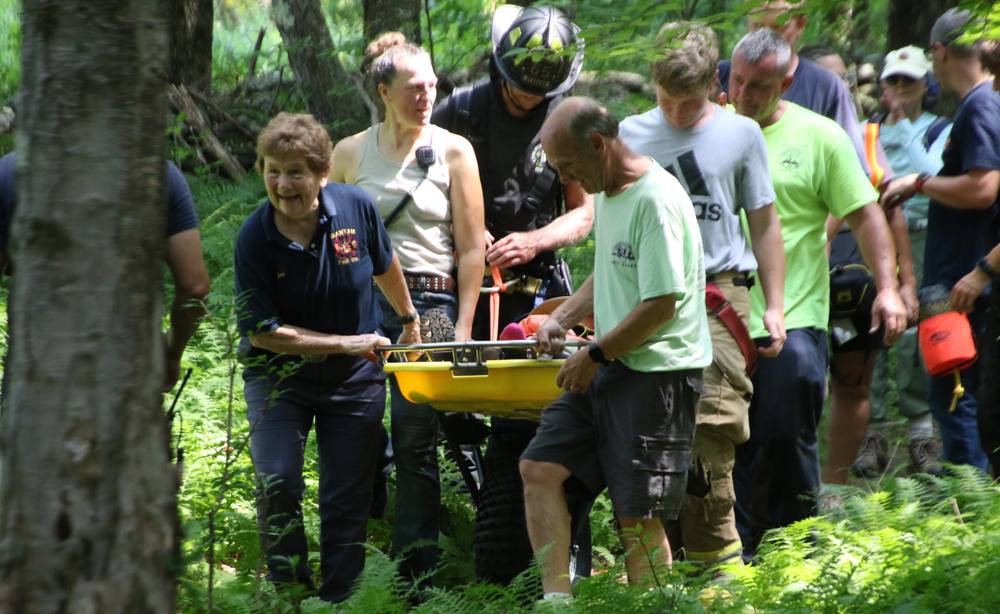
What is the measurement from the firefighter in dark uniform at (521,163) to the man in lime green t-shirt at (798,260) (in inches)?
39.1

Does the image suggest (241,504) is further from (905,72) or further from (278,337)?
(905,72)

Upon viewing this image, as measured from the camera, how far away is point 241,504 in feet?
18.5

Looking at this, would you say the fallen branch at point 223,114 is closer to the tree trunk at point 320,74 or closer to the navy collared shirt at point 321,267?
the tree trunk at point 320,74

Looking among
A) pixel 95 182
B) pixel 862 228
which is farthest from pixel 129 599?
pixel 862 228

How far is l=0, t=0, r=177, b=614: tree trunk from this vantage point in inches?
80.0

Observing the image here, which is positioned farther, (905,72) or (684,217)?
(905,72)

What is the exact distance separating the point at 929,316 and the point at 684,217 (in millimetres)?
2190

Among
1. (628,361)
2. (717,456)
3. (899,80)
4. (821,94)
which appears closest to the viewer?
(628,361)

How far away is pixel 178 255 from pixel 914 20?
7.92 meters

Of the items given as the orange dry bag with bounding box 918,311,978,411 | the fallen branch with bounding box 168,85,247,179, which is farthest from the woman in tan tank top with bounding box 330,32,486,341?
the fallen branch with bounding box 168,85,247,179

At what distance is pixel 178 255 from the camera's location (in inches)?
144

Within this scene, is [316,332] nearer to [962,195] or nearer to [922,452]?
[962,195]

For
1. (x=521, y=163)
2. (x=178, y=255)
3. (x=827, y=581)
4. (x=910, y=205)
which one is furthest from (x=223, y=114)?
(x=827, y=581)

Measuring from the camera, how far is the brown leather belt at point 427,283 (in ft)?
16.7
